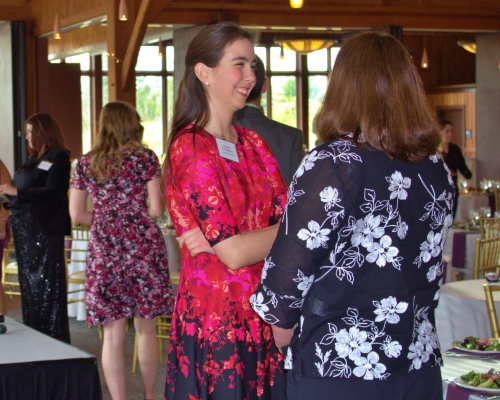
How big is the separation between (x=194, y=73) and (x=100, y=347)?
4049 millimetres

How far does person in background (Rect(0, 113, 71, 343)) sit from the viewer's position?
5.03m

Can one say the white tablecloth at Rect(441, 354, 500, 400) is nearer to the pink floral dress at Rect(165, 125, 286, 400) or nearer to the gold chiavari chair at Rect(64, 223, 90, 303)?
the pink floral dress at Rect(165, 125, 286, 400)

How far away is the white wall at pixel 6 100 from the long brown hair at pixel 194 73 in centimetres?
927

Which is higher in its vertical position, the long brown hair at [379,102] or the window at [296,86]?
the window at [296,86]

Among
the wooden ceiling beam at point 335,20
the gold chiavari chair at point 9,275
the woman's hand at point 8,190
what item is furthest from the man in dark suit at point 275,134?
the wooden ceiling beam at point 335,20

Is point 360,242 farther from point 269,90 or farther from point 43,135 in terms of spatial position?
point 269,90

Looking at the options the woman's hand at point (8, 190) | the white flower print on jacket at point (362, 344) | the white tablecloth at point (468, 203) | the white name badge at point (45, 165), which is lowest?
the white tablecloth at point (468, 203)

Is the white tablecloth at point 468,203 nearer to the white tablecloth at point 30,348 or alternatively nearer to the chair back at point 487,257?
the chair back at point 487,257

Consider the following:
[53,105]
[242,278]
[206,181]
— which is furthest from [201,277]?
[53,105]

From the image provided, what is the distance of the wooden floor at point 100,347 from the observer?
4.54 meters

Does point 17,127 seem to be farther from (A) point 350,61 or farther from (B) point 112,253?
(A) point 350,61

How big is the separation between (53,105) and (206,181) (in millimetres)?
11779

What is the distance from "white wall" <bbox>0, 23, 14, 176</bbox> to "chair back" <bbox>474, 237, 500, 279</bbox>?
7.58m

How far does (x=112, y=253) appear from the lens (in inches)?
153
